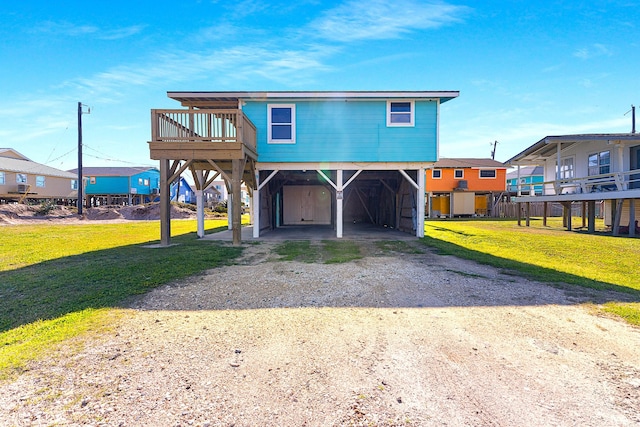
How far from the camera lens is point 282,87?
13.4 m

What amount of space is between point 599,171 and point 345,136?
42.8 ft

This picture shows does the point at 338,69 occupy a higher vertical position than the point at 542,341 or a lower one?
higher

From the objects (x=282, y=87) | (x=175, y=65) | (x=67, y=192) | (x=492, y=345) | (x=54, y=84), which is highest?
(x=54, y=84)

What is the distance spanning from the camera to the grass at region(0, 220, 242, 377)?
3529 millimetres

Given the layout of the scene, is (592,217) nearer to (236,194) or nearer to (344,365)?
(236,194)

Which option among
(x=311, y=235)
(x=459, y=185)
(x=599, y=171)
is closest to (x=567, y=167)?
(x=599, y=171)

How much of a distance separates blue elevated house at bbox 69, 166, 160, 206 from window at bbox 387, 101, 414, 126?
39.5m

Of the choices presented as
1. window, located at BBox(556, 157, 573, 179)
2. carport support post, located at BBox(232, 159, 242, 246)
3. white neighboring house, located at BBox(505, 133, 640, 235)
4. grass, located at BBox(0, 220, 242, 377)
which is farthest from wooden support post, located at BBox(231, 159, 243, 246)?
window, located at BBox(556, 157, 573, 179)

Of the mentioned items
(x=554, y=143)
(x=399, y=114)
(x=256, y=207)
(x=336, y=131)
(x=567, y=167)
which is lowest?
(x=256, y=207)

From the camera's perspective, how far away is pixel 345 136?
1327 centimetres

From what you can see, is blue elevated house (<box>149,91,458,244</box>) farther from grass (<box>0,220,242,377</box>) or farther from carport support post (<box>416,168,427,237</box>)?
grass (<box>0,220,242,377</box>)

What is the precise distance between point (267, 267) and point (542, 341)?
5.13 metres

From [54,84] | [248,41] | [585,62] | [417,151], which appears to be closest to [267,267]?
[417,151]

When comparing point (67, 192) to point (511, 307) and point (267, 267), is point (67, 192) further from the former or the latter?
point (511, 307)
